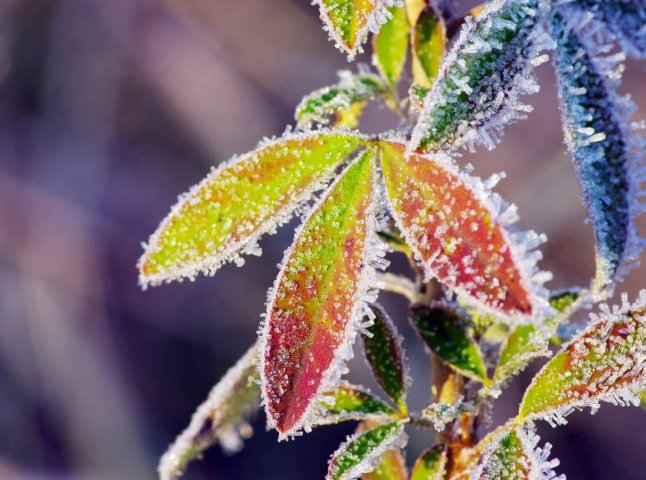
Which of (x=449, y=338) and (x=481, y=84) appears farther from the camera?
(x=449, y=338)

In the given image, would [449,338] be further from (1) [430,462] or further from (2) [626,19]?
(2) [626,19]

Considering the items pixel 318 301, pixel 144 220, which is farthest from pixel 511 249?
pixel 144 220

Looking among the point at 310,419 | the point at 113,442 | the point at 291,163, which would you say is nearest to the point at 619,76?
the point at 291,163

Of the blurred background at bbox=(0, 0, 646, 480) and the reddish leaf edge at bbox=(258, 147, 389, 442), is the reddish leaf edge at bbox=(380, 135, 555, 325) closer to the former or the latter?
the reddish leaf edge at bbox=(258, 147, 389, 442)

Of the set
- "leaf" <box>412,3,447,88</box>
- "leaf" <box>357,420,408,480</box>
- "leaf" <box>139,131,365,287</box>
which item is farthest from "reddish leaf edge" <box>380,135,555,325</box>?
"leaf" <box>357,420,408,480</box>

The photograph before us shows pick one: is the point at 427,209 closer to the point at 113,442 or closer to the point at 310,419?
the point at 310,419

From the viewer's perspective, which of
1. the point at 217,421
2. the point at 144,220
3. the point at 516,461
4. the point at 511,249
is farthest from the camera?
the point at 144,220
